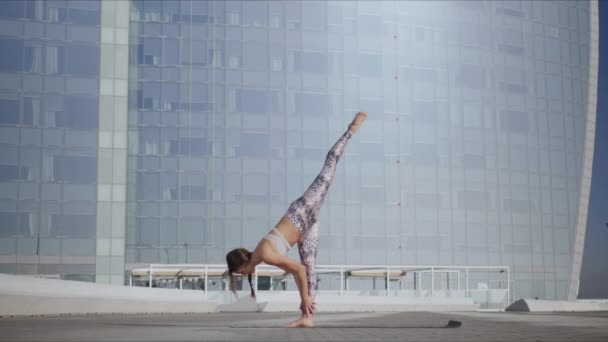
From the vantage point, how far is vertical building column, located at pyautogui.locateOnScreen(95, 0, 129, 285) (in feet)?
186

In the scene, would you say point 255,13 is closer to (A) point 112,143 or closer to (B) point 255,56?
(B) point 255,56

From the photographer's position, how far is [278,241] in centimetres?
1485

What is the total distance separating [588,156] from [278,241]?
214ft

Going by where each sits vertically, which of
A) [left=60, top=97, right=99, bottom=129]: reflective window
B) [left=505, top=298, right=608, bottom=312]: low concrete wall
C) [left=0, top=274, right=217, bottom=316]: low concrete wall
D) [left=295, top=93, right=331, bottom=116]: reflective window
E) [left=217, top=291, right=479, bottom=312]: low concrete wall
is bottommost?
[left=217, top=291, right=479, bottom=312]: low concrete wall

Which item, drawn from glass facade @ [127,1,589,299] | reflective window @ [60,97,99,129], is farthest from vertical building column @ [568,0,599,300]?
reflective window @ [60,97,99,129]

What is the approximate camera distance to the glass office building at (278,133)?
187 feet

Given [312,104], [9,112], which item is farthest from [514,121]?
[9,112]

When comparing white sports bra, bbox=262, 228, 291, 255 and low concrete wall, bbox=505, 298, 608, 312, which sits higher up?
white sports bra, bbox=262, 228, 291, 255

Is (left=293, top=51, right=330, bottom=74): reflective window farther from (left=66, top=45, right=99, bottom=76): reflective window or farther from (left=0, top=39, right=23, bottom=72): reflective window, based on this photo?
(left=0, top=39, right=23, bottom=72): reflective window

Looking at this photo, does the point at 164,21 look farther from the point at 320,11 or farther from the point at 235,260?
the point at 235,260

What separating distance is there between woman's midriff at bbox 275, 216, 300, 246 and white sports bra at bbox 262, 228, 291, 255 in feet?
0.29

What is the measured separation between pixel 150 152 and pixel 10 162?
375 inches

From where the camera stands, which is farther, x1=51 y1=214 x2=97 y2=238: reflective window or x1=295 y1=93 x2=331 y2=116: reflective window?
x1=295 y1=93 x2=331 y2=116: reflective window

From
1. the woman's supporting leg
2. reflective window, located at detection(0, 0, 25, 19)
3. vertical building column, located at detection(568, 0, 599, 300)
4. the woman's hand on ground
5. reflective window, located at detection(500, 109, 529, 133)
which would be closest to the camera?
the woman's hand on ground
